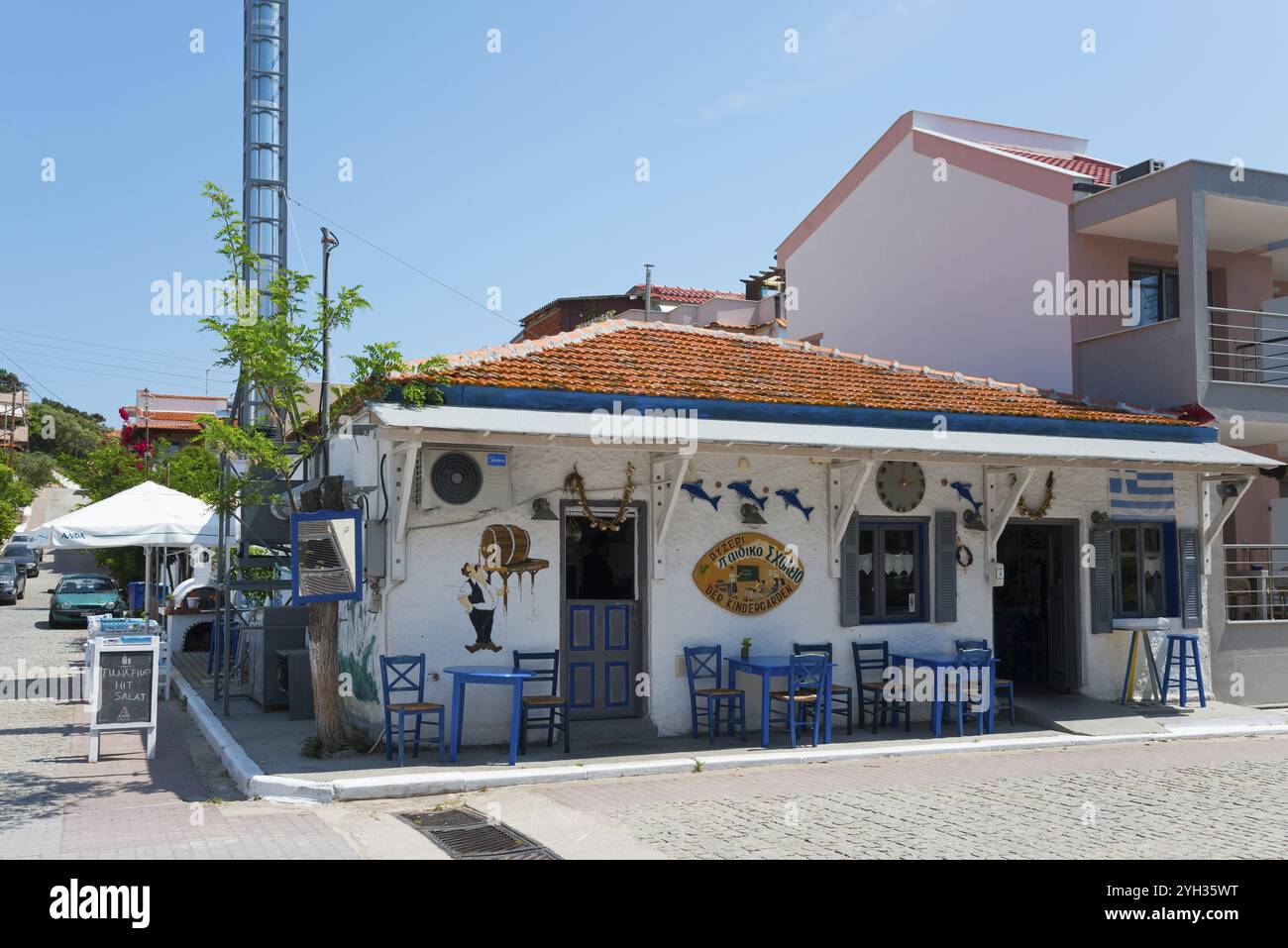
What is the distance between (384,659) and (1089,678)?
9.02 meters

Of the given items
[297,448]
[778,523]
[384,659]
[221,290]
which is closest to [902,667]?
[778,523]

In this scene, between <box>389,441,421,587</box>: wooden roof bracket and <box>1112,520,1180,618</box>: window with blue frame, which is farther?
<box>1112,520,1180,618</box>: window with blue frame

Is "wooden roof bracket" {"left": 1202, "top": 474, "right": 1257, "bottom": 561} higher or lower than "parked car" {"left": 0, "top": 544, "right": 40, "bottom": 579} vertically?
higher

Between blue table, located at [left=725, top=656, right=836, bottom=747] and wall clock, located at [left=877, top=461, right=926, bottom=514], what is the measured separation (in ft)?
6.92

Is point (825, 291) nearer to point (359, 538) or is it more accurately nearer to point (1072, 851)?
point (359, 538)

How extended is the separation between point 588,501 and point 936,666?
4.23 m

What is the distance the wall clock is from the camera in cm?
1292

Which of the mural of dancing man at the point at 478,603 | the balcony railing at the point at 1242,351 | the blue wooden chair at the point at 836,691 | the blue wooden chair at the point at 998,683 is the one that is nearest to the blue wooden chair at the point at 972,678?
the blue wooden chair at the point at 998,683

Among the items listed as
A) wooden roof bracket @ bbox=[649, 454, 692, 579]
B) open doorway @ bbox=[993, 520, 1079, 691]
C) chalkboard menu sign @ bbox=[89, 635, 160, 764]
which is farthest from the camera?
open doorway @ bbox=[993, 520, 1079, 691]

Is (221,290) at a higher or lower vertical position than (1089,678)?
higher

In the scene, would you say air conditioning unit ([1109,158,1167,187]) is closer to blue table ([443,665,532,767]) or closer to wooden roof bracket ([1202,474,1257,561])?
wooden roof bracket ([1202,474,1257,561])

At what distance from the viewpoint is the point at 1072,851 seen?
733 centimetres

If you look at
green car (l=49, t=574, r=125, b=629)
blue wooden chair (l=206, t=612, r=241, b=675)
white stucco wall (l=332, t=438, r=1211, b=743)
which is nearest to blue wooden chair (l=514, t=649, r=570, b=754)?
white stucco wall (l=332, t=438, r=1211, b=743)

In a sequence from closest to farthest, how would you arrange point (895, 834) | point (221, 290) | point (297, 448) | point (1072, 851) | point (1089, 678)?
1. point (1072, 851)
2. point (895, 834)
3. point (221, 290)
4. point (297, 448)
5. point (1089, 678)
